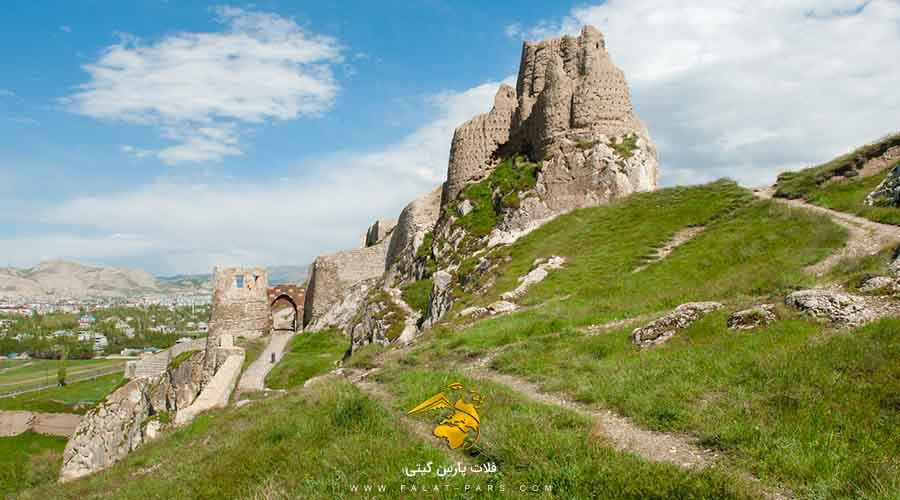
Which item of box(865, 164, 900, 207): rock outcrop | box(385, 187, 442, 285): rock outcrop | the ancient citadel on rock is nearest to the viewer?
box(865, 164, 900, 207): rock outcrop

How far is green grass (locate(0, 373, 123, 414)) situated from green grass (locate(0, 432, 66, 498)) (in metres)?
9.59

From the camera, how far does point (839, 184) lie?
61.0 ft

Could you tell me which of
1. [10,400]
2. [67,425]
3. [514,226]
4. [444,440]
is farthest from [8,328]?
[444,440]

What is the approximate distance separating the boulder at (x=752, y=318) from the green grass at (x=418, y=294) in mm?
16607

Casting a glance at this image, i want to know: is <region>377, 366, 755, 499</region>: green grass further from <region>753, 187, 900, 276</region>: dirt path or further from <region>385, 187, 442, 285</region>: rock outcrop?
<region>385, 187, 442, 285</region>: rock outcrop

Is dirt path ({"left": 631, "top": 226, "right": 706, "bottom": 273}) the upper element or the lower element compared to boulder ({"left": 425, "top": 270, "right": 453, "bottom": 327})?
upper

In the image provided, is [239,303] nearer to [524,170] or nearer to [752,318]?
[524,170]

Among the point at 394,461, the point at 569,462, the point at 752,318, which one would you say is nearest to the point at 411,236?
the point at 752,318

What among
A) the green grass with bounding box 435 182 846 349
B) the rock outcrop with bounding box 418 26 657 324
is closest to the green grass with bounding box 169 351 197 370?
the rock outcrop with bounding box 418 26 657 324

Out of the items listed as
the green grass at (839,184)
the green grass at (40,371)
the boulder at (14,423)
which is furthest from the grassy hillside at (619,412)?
the green grass at (40,371)

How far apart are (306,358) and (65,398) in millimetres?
69955

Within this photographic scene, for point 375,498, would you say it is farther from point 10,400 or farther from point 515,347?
point 10,400

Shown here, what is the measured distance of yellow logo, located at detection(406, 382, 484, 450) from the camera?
6.60m

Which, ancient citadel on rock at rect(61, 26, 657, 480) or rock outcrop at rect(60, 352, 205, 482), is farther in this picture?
rock outcrop at rect(60, 352, 205, 482)
